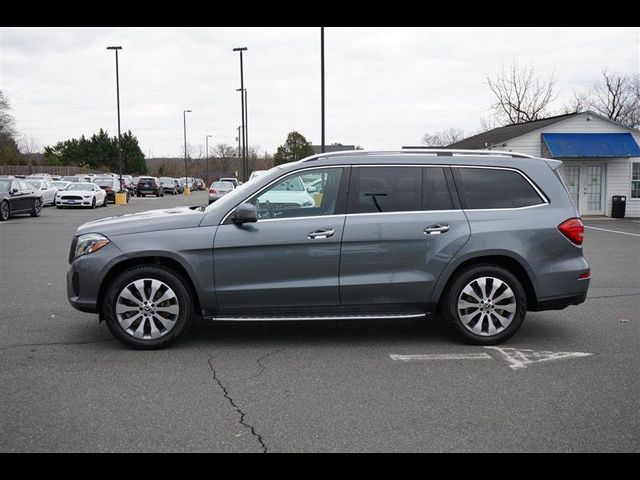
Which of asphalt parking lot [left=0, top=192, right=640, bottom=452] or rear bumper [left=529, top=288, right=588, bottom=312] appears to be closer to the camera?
asphalt parking lot [left=0, top=192, right=640, bottom=452]

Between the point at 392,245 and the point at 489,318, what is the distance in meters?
1.15

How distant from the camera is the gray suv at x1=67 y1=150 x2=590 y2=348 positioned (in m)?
5.73

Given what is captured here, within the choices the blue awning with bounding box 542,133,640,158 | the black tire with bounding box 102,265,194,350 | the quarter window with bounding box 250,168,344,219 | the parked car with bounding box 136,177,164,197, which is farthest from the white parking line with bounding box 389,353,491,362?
the parked car with bounding box 136,177,164,197

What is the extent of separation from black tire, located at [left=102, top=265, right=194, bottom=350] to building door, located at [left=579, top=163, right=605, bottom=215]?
24947 mm

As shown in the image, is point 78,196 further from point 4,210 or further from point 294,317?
point 294,317

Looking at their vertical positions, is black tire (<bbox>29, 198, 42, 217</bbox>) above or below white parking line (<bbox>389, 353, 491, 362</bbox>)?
above

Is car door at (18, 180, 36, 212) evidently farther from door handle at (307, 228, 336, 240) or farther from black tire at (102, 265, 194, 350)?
door handle at (307, 228, 336, 240)

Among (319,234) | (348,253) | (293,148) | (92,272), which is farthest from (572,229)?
(293,148)

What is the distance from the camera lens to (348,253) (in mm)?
5781

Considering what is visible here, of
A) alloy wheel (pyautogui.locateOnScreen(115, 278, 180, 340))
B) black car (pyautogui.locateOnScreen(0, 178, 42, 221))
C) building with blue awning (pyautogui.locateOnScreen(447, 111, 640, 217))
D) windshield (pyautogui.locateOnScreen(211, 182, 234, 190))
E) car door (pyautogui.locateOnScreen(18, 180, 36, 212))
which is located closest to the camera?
alloy wheel (pyautogui.locateOnScreen(115, 278, 180, 340))

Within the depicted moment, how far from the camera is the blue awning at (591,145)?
84.1ft

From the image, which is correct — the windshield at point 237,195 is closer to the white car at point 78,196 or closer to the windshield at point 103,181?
the white car at point 78,196

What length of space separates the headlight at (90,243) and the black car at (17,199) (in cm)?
1834

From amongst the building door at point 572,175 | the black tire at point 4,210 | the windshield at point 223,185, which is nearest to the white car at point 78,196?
the windshield at point 223,185
